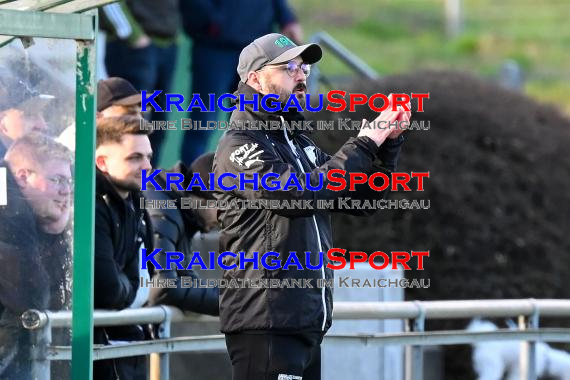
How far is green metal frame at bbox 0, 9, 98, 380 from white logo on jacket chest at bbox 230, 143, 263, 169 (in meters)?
0.51

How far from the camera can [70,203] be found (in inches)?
199

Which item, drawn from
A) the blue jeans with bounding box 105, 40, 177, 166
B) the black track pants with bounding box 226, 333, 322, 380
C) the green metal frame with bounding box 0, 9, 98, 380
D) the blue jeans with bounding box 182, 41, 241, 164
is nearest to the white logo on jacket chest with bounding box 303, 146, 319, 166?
the black track pants with bounding box 226, 333, 322, 380

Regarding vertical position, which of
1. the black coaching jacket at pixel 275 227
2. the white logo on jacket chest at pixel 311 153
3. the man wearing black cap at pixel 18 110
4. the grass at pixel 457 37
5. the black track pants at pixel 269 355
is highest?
the grass at pixel 457 37

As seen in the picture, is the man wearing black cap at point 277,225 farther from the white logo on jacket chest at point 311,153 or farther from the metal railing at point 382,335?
the metal railing at point 382,335

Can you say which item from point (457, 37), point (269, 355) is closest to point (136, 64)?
point (269, 355)

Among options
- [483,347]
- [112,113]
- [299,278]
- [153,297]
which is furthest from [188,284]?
[483,347]

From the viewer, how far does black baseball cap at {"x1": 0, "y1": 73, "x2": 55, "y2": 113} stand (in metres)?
4.94

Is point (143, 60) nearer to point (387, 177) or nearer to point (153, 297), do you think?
point (153, 297)

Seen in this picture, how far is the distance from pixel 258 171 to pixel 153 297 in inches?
48.1

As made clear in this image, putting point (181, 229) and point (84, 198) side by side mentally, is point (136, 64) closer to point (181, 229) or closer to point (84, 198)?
point (181, 229)

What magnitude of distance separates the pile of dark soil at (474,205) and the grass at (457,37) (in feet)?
39.9

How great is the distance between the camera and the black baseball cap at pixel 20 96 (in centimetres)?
494

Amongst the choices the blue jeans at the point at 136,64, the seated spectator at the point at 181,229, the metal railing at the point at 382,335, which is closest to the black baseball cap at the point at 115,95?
the seated spectator at the point at 181,229

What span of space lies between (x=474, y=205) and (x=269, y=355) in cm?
430
